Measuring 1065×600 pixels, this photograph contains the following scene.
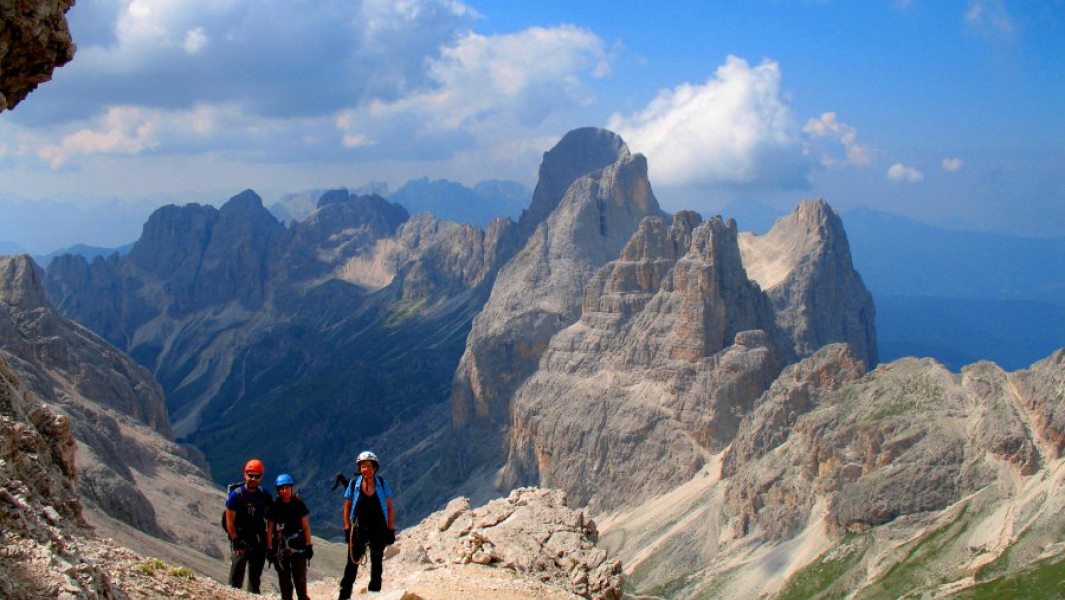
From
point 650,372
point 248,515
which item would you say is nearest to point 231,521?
point 248,515

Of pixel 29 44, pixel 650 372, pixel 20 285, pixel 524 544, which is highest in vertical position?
→ pixel 29 44

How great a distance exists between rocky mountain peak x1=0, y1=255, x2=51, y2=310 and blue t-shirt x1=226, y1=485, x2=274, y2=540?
10409 centimetres

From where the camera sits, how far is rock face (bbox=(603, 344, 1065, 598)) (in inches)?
3162

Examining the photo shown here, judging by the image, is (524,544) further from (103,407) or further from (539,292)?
(539,292)

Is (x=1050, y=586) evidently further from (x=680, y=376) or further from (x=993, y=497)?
(x=680, y=376)

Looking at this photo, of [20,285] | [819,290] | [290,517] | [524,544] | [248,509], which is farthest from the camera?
[819,290]

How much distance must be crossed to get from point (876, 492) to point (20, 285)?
94.1 metres

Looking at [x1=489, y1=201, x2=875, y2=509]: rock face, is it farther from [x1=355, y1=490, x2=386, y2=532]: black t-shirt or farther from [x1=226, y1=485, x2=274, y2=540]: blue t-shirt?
[x1=226, y1=485, x2=274, y2=540]: blue t-shirt

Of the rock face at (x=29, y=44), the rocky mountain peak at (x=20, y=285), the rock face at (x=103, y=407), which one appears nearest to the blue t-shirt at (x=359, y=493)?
the rock face at (x=29, y=44)

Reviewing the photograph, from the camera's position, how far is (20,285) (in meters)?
114

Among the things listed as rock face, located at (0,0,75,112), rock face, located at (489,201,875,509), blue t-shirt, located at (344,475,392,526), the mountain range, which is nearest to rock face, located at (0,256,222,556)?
the mountain range

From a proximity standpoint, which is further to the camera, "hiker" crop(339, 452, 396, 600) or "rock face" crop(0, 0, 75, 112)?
"hiker" crop(339, 452, 396, 600)

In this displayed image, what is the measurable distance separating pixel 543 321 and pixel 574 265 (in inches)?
578

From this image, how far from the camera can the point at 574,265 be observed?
598ft
